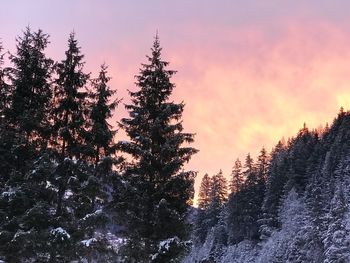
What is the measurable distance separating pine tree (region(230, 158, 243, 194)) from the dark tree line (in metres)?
88.5

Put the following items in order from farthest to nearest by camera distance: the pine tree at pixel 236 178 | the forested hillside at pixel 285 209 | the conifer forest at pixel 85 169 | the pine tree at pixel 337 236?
the pine tree at pixel 236 178 < the forested hillside at pixel 285 209 < the pine tree at pixel 337 236 < the conifer forest at pixel 85 169

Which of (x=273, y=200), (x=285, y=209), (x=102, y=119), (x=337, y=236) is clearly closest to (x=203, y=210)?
(x=273, y=200)

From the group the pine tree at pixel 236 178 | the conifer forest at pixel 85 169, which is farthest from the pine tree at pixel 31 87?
the pine tree at pixel 236 178

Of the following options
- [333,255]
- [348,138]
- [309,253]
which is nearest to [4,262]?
[333,255]

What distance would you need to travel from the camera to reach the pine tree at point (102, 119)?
26.8 meters

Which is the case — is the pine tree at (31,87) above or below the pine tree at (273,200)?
below

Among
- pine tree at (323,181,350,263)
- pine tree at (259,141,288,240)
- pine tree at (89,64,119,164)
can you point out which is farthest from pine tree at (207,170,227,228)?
pine tree at (89,64,119,164)

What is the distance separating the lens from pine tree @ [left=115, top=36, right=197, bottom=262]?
24.5 metres

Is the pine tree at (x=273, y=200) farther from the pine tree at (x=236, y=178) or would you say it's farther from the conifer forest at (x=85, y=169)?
the conifer forest at (x=85, y=169)

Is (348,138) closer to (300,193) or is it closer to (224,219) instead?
(300,193)

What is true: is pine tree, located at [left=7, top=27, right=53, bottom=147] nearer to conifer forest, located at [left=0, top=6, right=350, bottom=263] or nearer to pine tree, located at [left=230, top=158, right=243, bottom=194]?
conifer forest, located at [left=0, top=6, right=350, bottom=263]

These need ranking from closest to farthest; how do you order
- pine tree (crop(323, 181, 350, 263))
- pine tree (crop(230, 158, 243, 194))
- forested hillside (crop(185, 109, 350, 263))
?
pine tree (crop(323, 181, 350, 263)), forested hillside (crop(185, 109, 350, 263)), pine tree (crop(230, 158, 243, 194))

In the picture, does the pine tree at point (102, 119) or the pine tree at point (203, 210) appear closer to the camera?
the pine tree at point (102, 119)

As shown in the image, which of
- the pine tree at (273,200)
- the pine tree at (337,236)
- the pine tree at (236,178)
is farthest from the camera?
the pine tree at (236,178)
